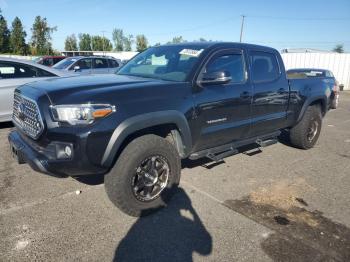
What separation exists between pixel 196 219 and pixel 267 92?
232 centimetres

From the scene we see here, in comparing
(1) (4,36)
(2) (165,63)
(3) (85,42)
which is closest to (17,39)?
(1) (4,36)

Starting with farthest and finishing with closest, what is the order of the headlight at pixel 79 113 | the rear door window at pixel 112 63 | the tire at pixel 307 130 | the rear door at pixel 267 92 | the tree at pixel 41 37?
the tree at pixel 41 37
the rear door window at pixel 112 63
the tire at pixel 307 130
the rear door at pixel 267 92
the headlight at pixel 79 113

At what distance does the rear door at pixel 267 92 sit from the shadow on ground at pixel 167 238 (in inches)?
75.0

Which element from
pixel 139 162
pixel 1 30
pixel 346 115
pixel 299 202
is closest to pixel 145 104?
pixel 139 162

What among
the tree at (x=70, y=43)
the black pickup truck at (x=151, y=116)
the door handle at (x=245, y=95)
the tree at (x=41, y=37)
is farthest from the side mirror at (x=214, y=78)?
the tree at (x=70, y=43)

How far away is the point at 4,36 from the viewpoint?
6231 centimetres

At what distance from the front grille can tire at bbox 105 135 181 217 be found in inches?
32.9

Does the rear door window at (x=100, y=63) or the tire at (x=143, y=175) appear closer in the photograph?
the tire at (x=143, y=175)

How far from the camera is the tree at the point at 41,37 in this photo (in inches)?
2308

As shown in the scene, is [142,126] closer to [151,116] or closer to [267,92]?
[151,116]

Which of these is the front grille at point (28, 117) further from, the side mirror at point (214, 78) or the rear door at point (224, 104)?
the side mirror at point (214, 78)

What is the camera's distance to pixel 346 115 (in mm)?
10844

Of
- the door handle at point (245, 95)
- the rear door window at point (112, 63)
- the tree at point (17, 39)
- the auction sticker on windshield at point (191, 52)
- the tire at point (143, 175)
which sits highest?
the tree at point (17, 39)

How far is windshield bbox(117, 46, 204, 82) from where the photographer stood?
3.89 m
